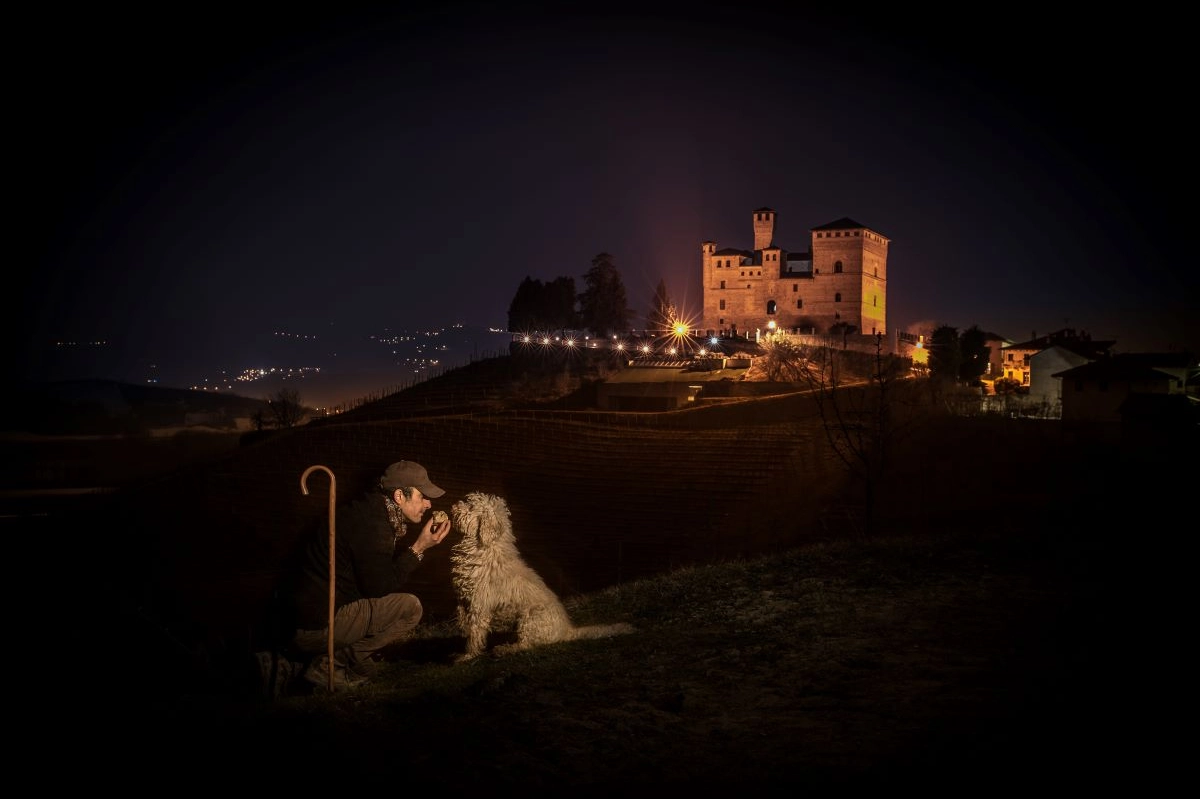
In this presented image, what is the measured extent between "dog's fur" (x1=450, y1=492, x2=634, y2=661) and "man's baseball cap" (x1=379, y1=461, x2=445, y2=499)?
2.14ft

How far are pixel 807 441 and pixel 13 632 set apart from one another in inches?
900

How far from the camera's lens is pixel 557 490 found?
89.4 feet

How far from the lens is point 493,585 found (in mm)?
7152

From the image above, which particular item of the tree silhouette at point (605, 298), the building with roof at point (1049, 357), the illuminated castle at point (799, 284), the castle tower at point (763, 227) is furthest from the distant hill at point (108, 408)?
the building with roof at point (1049, 357)

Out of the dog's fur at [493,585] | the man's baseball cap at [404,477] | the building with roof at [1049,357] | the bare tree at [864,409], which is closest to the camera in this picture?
the man's baseball cap at [404,477]

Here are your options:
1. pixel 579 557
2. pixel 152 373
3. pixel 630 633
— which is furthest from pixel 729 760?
pixel 152 373

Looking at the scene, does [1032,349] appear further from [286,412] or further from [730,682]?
[730,682]

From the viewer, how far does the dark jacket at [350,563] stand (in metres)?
6.15

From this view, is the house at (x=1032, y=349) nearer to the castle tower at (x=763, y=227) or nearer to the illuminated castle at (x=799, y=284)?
the illuminated castle at (x=799, y=284)

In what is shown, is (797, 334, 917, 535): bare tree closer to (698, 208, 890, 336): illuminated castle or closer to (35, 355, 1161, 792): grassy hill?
(35, 355, 1161, 792): grassy hill

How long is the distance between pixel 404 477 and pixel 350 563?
774 millimetres

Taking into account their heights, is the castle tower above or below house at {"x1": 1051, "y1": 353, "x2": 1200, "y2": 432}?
above

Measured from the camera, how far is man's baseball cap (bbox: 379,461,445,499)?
250 inches

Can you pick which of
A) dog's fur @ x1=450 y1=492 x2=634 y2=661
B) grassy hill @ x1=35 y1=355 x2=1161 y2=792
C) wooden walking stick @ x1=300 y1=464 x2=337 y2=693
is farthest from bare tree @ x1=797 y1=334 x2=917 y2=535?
wooden walking stick @ x1=300 y1=464 x2=337 y2=693
